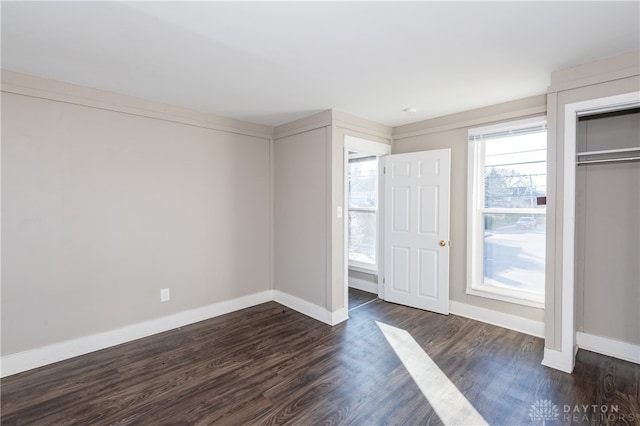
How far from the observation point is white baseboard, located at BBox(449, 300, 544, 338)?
3191 mm

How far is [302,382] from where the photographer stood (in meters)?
2.40

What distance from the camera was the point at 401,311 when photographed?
12.8ft

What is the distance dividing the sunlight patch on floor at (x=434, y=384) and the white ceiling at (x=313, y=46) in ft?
8.07

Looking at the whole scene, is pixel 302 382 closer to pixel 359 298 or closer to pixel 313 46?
pixel 359 298

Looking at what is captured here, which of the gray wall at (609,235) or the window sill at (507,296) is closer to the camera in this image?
the gray wall at (609,235)

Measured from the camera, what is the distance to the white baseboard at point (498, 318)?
3191mm

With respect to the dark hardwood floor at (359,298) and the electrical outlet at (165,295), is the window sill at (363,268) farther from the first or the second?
the electrical outlet at (165,295)

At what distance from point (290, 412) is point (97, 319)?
214 cm

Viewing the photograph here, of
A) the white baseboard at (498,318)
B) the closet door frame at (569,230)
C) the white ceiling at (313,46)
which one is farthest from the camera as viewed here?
the white baseboard at (498,318)

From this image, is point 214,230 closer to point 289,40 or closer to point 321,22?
point 289,40

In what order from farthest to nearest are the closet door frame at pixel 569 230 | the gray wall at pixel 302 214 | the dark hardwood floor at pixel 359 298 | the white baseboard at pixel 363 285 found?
the white baseboard at pixel 363 285, the dark hardwood floor at pixel 359 298, the gray wall at pixel 302 214, the closet door frame at pixel 569 230

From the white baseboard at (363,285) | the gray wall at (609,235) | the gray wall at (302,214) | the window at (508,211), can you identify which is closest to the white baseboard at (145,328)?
the gray wall at (302,214)

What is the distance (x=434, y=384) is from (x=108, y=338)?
2999 mm
